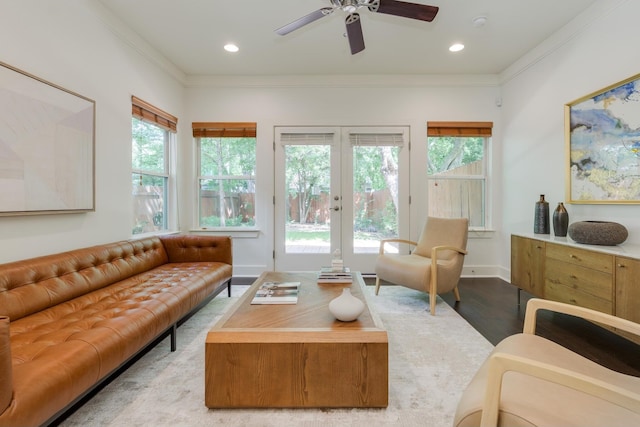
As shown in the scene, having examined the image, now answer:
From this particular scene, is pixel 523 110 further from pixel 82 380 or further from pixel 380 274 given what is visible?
Result: pixel 82 380

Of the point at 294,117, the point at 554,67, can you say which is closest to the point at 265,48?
the point at 294,117

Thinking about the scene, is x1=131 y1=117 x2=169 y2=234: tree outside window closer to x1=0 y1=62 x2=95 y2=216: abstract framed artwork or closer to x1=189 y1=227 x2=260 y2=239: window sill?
x1=189 y1=227 x2=260 y2=239: window sill

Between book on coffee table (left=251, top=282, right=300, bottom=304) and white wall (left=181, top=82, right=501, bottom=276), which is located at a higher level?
white wall (left=181, top=82, right=501, bottom=276)

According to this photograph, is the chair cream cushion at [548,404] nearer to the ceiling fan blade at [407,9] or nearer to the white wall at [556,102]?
the white wall at [556,102]

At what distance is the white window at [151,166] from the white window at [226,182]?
1.48 ft

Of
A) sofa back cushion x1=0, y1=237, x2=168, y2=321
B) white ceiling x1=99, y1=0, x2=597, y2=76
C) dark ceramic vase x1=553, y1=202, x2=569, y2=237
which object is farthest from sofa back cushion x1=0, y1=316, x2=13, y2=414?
dark ceramic vase x1=553, y1=202, x2=569, y2=237

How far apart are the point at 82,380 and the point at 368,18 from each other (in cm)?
337

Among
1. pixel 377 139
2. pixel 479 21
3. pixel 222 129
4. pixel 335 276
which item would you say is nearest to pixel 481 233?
pixel 377 139

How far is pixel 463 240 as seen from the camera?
305 cm

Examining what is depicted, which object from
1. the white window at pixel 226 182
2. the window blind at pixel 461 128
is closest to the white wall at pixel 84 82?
the white window at pixel 226 182

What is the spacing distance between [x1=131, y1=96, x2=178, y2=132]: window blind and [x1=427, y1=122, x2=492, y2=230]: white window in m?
3.49

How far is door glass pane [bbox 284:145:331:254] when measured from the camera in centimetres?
412

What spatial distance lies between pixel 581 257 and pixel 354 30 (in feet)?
8.14

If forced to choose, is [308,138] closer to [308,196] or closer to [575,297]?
[308,196]
